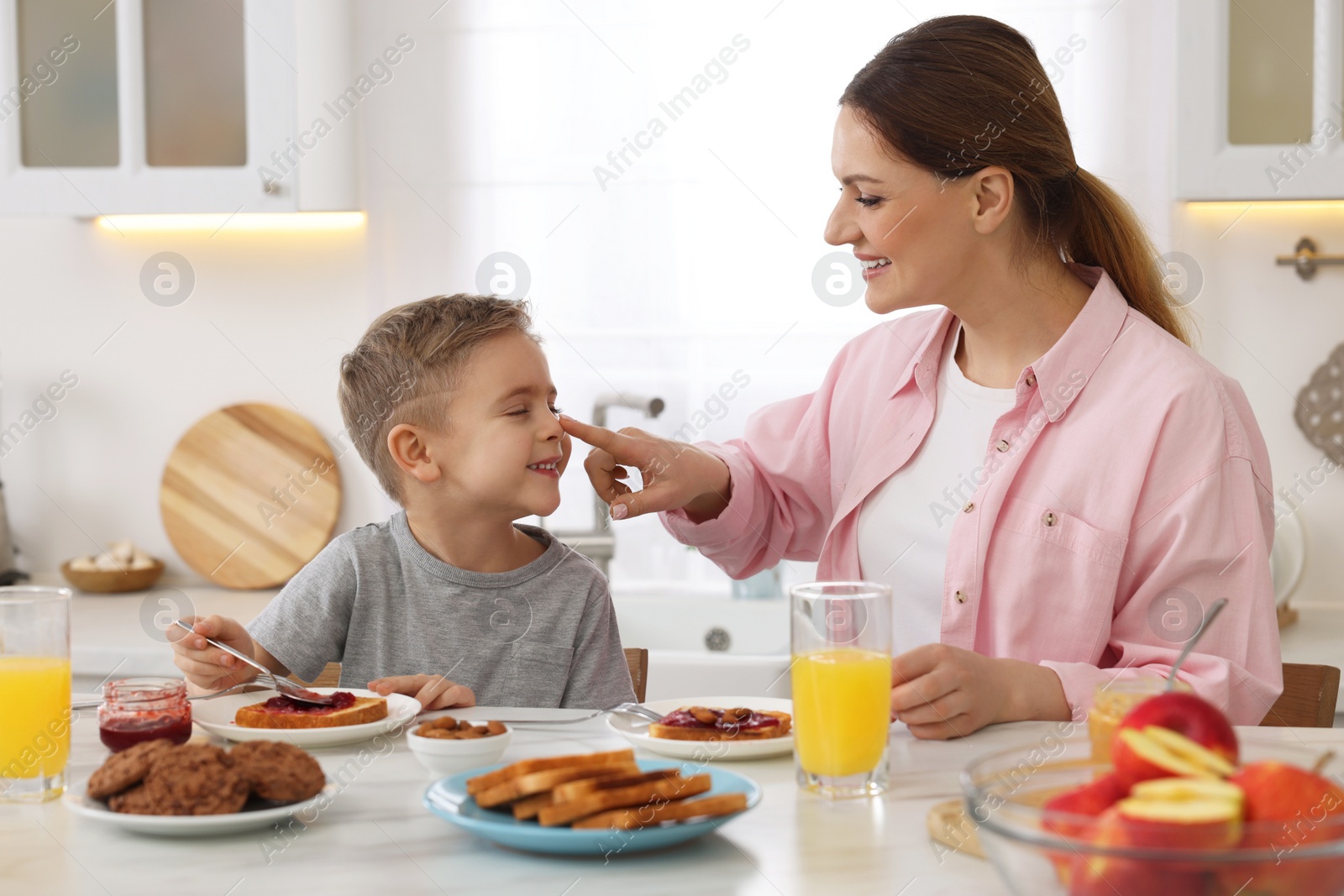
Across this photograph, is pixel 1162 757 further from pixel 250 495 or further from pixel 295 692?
pixel 250 495

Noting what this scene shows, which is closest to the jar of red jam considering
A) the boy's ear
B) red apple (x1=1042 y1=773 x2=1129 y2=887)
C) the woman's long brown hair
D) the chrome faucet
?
the boy's ear

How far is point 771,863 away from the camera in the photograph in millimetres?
797

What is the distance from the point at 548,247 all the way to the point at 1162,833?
2.37 meters

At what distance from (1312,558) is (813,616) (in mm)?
1954

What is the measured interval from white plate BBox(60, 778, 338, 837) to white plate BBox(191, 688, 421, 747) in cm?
18

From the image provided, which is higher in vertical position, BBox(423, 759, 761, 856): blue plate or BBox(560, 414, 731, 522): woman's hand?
BBox(560, 414, 731, 522): woman's hand

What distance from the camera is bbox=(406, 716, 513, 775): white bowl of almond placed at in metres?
0.95

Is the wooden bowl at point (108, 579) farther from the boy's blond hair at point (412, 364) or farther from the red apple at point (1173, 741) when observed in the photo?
the red apple at point (1173, 741)

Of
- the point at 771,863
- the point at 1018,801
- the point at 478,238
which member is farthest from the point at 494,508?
the point at 478,238

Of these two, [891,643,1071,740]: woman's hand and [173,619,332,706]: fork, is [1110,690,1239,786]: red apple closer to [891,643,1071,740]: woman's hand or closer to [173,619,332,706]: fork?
[891,643,1071,740]: woman's hand

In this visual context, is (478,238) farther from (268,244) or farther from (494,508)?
(494,508)

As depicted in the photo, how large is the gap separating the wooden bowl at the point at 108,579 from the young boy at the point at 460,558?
139 centimetres

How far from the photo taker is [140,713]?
1.00 m

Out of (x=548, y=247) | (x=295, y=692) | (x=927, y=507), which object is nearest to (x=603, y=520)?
(x=548, y=247)
